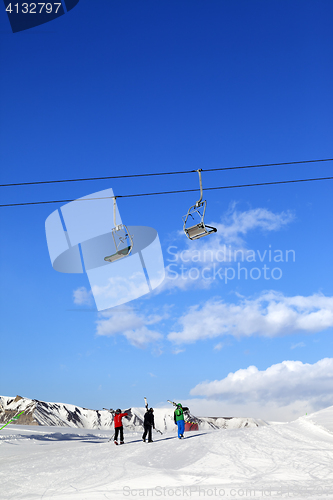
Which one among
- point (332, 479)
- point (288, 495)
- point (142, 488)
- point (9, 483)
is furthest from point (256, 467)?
point (9, 483)

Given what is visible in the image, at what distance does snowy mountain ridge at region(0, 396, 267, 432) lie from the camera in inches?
Result: 2810

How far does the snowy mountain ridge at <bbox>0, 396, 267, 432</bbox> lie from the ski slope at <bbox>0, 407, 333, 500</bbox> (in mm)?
47448

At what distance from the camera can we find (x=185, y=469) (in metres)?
11.8

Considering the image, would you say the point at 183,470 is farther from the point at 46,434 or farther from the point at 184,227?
the point at 46,434

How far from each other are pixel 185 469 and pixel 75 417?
3221 inches

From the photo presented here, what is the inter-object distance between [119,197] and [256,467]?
8198 millimetres

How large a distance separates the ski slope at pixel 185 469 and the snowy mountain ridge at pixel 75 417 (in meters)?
47.4

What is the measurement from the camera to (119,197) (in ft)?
41.3
